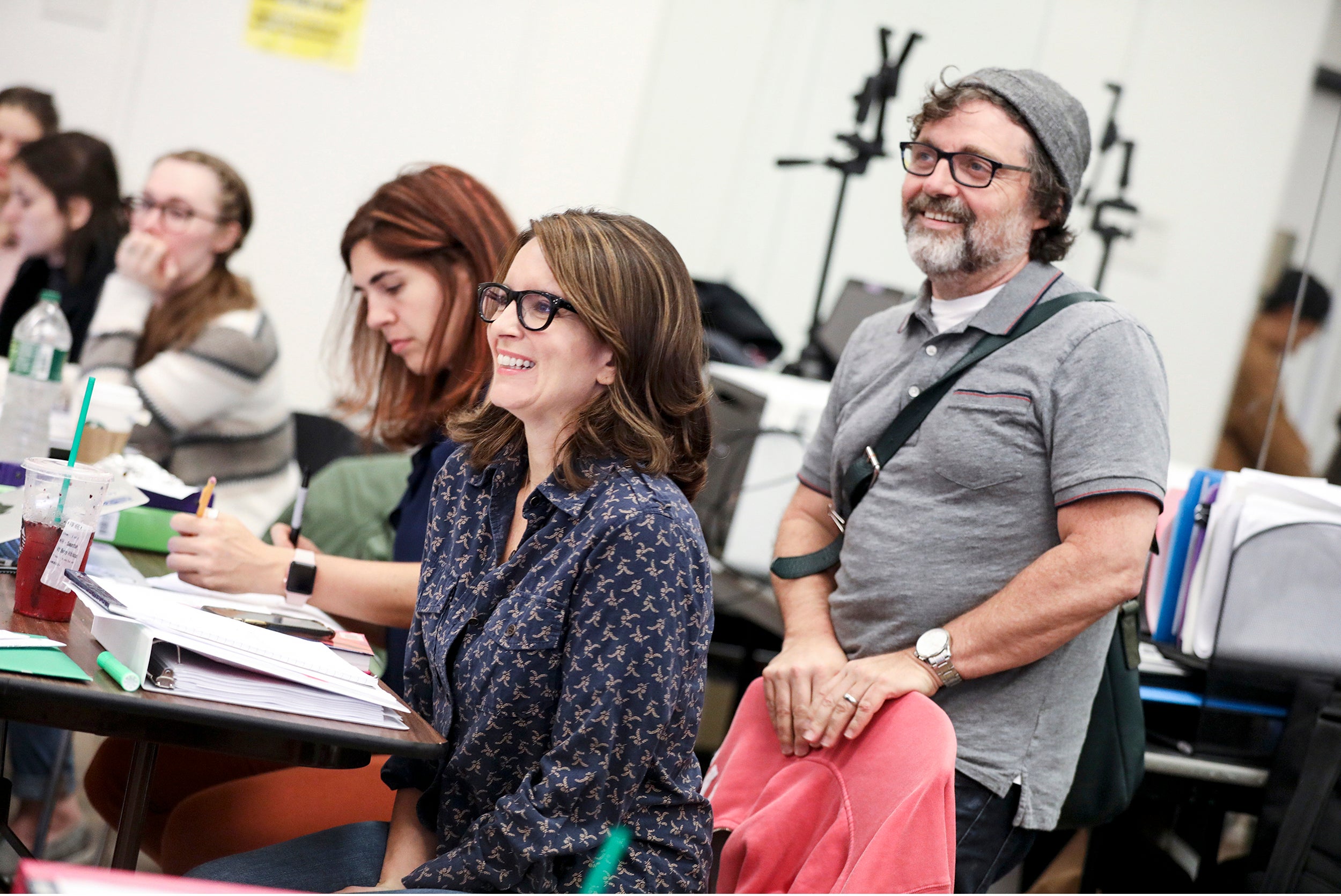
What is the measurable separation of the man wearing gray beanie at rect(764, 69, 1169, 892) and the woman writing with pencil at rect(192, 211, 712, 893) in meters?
0.38

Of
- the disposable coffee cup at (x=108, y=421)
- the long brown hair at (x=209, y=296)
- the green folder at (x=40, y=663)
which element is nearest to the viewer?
the green folder at (x=40, y=663)

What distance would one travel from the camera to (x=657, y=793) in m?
1.32

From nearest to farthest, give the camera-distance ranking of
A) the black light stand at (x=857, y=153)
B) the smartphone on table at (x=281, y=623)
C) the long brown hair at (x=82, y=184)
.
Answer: the smartphone on table at (x=281, y=623), the black light stand at (x=857, y=153), the long brown hair at (x=82, y=184)

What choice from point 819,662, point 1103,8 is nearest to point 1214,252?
point 1103,8

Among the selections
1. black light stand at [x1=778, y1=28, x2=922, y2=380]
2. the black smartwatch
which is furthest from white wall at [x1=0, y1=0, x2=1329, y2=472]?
the black smartwatch

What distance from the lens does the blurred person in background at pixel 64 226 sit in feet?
11.5

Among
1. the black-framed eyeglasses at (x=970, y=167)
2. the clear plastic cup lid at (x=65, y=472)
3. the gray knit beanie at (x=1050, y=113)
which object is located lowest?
the clear plastic cup lid at (x=65, y=472)

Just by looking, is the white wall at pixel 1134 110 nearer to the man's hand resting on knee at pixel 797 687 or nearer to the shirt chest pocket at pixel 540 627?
the man's hand resting on knee at pixel 797 687

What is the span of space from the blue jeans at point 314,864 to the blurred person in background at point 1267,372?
13.5 ft

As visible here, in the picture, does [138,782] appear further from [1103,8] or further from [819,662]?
[1103,8]

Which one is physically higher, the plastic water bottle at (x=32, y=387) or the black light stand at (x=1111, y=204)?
the black light stand at (x=1111, y=204)

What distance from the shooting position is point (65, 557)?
134cm

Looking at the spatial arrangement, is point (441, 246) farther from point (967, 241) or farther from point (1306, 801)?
point (1306, 801)

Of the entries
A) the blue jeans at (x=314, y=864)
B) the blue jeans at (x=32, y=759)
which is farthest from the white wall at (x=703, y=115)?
the blue jeans at (x=314, y=864)
